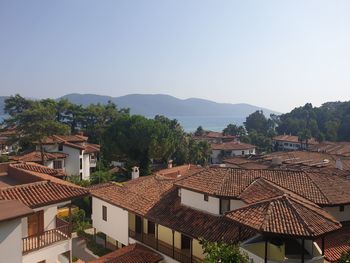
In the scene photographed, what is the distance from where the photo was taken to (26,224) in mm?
14828

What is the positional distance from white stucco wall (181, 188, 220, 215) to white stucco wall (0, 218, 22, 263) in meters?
11.2

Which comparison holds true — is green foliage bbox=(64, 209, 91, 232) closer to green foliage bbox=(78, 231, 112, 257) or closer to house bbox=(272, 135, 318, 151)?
green foliage bbox=(78, 231, 112, 257)

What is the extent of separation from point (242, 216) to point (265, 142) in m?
88.6

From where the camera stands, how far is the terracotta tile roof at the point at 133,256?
2123cm

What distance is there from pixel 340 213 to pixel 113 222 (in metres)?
15.0

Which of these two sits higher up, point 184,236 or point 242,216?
point 242,216

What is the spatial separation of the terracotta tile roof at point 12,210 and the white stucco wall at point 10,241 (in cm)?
31

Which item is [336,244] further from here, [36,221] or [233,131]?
[233,131]

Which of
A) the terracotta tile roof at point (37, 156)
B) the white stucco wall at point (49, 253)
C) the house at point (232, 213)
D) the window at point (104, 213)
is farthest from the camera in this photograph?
the terracotta tile roof at point (37, 156)

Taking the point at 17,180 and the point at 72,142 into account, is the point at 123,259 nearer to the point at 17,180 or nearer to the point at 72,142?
the point at 17,180

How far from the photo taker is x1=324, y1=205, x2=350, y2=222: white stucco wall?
20.2 m

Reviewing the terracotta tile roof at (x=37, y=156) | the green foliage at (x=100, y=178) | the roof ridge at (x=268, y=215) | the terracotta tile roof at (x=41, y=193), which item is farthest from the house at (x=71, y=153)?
the roof ridge at (x=268, y=215)

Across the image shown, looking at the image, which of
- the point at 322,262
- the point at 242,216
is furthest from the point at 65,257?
the point at 322,262

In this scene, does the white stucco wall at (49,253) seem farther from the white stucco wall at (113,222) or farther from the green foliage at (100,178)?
the green foliage at (100,178)
